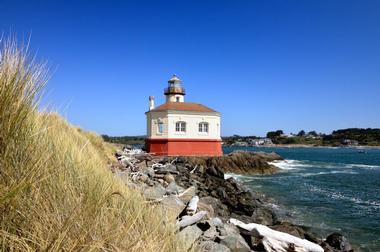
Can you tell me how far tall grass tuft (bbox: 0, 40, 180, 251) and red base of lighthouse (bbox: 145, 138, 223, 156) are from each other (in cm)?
2152

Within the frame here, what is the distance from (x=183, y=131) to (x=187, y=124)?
595 millimetres

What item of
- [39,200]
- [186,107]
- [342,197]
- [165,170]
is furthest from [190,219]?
[186,107]

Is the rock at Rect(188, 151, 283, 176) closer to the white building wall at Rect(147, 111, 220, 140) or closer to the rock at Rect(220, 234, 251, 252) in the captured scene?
Answer: the white building wall at Rect(147, 111, 220, 140)

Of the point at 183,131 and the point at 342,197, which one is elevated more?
the point at 183,131

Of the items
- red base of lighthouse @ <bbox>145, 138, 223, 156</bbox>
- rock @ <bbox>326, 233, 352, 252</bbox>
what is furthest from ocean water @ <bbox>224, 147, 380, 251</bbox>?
red base of lighthouse @ <bbox>145, 138, 223, 156</bbox>

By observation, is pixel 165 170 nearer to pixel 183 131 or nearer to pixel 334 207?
pixel 334 207

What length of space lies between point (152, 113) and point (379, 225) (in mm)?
17851

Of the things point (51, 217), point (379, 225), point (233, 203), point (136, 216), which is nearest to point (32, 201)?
point (51, 217)

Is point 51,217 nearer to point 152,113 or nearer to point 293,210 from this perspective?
point 293,210

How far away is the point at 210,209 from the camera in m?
7.03

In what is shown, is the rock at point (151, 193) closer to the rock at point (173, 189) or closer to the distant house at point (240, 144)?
the rock at point (173, 189)

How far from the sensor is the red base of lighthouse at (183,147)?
80.4ft

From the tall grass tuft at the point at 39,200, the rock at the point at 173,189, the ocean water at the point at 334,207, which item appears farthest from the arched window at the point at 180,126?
the tall grass tuft at the point at 39,200

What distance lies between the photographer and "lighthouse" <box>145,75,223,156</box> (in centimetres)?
2453
